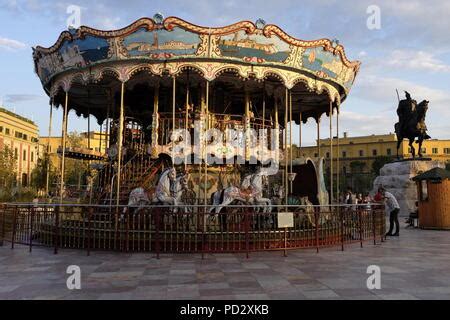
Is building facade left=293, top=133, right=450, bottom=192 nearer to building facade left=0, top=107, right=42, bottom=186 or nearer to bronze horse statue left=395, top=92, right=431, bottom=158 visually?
building facade left=0, top=107, right=42, bottom=186

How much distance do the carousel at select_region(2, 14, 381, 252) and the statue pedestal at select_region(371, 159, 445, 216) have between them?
469 inches

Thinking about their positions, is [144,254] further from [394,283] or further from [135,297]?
[394,283]

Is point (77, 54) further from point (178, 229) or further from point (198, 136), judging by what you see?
point (178, 229)

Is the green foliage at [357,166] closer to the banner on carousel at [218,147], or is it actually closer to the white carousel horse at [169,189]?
the banner on carousel at [218,147]

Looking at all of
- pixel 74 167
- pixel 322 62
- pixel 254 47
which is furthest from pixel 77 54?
pixel 74 167


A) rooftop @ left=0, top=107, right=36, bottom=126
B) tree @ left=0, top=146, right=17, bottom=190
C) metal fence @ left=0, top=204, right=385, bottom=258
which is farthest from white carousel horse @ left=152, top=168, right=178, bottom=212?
rooftop @ left=0, top=107, right=36, bottom=126

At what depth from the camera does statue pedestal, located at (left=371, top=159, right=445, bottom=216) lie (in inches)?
998

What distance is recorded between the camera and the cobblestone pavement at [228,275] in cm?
582

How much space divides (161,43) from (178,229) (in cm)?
579

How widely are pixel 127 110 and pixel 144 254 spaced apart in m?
9.99

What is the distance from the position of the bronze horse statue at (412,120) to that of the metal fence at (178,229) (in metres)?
18.6

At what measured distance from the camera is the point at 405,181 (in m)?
25.5

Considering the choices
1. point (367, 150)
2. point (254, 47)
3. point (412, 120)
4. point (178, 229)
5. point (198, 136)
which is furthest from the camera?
point (367, 150)

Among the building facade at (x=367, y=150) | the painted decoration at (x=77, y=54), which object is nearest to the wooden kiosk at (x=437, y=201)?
the painted decoration at (x=77, y=54)
